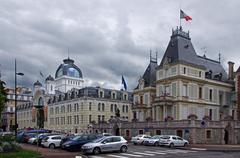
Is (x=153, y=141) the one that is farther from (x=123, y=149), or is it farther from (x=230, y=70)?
(x=230, y=70)

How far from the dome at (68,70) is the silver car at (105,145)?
258 feet

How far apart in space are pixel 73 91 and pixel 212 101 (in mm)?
35656

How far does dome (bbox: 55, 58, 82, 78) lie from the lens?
360 ft

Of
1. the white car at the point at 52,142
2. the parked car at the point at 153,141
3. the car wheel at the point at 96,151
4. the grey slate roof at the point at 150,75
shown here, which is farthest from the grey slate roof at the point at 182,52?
the car wheel at the point at 96,151

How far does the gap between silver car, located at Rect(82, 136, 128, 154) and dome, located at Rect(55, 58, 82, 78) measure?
78.5 meters

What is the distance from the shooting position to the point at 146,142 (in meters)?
44.2

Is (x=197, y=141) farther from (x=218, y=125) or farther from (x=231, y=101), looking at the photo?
(x=231, y=101)

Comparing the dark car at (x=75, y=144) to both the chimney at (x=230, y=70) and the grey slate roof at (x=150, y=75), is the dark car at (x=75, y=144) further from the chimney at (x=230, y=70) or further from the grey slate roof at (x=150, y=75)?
the chimney at (x=230, y=70)

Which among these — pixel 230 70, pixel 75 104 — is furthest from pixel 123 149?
pixel 75 104

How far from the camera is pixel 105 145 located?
102 feet

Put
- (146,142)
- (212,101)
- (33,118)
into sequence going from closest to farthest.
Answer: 1. (146,142)
2. (212,101)
3. (33,118)

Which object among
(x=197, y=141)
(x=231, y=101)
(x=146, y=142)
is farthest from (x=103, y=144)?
(x=231, y=101)

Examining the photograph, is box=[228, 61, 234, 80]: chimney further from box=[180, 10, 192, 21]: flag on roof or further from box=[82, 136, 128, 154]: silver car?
box=[82, 136, 128, 154]: silver car

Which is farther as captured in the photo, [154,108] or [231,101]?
[231,101]
